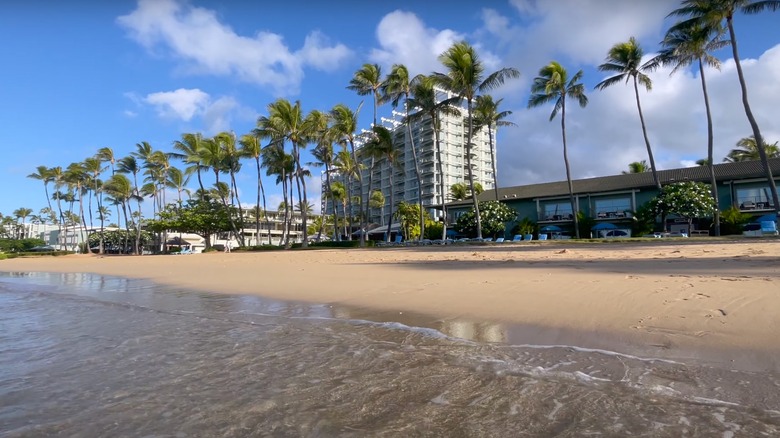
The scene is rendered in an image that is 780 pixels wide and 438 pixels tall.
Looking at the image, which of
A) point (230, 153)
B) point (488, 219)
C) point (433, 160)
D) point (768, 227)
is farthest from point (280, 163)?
point (433, 160)

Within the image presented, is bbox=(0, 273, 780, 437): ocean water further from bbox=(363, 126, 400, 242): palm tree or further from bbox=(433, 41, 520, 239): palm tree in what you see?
bbox=(363, 126, 400, 242): palm tree

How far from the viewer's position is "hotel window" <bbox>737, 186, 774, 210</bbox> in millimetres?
29917

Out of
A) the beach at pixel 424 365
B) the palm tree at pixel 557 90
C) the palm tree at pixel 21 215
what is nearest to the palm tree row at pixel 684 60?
the palm tree at pixel 557 90

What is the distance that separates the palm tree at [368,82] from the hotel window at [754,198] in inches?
1135

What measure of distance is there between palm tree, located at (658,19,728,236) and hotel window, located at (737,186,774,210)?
4085mm

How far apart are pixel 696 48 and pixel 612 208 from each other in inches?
527

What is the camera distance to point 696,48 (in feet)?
84.3

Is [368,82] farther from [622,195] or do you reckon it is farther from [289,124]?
[622,195]

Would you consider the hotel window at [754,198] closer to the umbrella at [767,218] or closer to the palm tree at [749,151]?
the umbrella at [767,218]

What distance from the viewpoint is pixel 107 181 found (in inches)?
2254

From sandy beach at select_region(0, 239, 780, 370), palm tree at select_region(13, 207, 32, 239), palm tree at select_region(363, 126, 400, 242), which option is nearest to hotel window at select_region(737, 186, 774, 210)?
sandy beach at select_region(0, 239, 780, 370)

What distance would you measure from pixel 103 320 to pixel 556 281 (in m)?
8.12

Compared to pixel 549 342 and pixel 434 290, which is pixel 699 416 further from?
pixel 434 290

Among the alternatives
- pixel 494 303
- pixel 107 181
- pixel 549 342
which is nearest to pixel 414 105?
pixel 494 303
